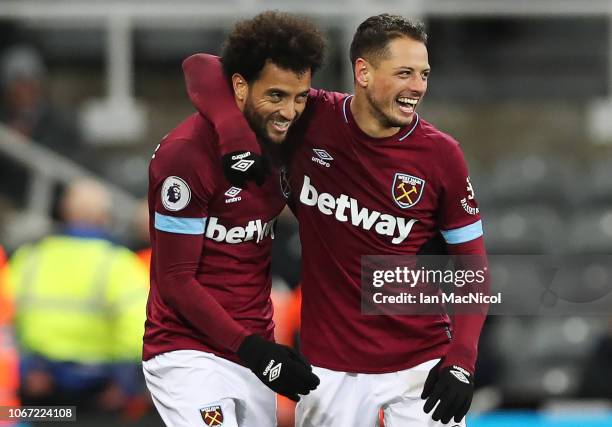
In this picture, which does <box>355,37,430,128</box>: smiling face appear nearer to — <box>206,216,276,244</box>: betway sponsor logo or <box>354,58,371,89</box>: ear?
<box>354,58,371,89</box>: ear

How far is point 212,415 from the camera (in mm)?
3750

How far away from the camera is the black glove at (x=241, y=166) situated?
3615 mm

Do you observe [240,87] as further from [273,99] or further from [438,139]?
[438,139]

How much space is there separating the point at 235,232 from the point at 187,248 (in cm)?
18

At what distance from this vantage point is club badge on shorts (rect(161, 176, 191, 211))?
3.68 meters

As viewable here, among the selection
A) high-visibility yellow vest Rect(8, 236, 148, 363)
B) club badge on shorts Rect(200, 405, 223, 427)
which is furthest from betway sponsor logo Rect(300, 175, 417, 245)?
high-visibility yellow vest Rect(8, 236, 148, 363)

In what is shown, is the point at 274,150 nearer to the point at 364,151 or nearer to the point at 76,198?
the point at 364,151

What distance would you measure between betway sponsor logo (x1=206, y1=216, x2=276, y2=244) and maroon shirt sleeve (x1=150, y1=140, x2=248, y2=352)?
0.06 m

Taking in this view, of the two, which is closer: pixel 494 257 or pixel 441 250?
pixel 441 250

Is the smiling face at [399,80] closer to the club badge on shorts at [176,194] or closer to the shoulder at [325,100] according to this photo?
the shoulder at [325,100]

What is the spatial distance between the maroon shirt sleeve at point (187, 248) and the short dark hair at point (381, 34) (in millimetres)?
662

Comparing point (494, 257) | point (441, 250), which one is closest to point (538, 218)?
point (494, 257)

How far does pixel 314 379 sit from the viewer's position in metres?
3.71

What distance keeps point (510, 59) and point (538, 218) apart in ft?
4.32
